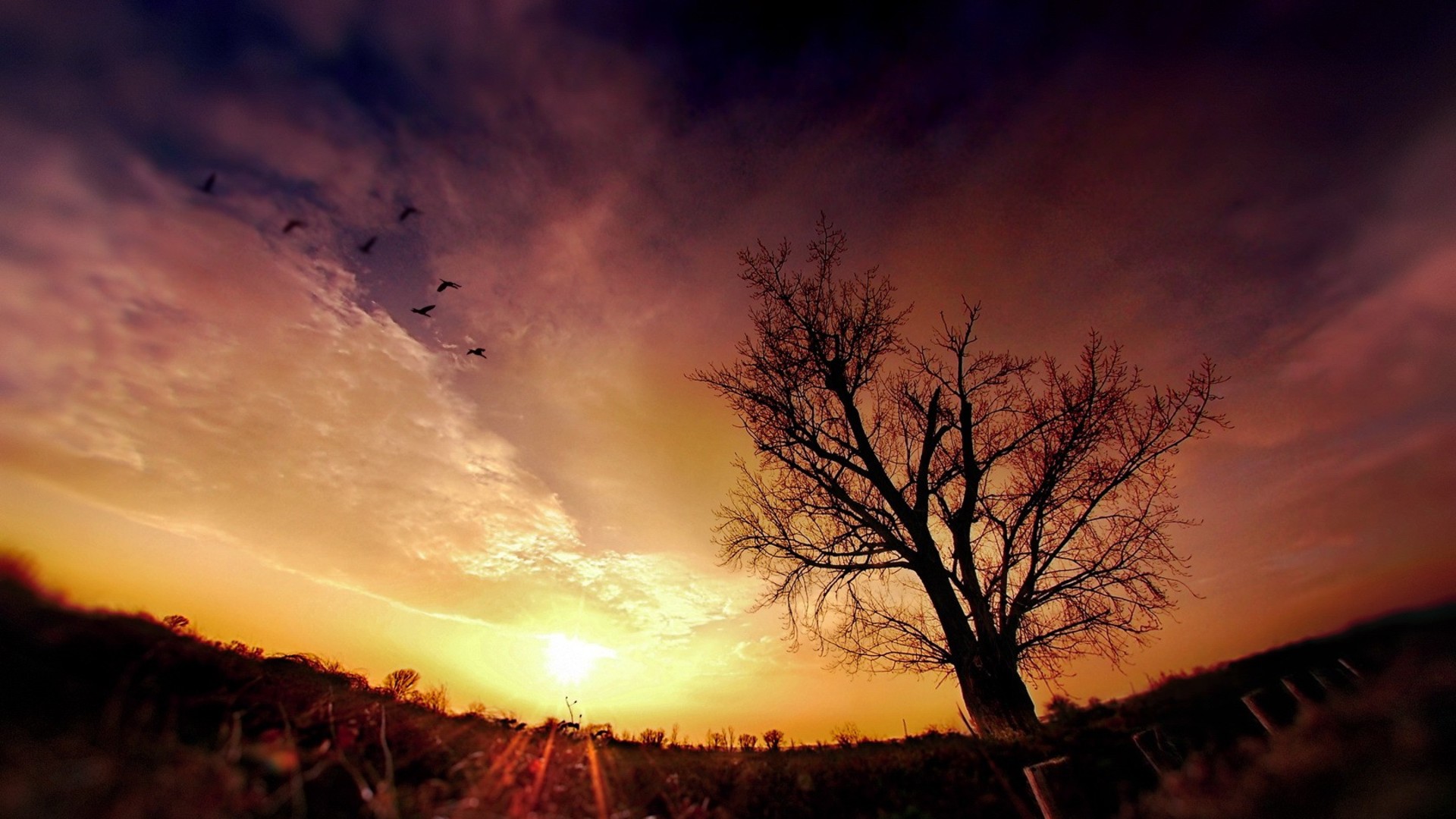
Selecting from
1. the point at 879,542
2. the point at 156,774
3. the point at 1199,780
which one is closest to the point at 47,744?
the point at 156,774

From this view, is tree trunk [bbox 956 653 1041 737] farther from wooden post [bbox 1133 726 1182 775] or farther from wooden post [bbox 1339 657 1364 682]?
wooden post [bbox 1339 657 1364 682]

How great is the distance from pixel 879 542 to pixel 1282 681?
16.6 feet

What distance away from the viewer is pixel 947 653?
830 cm

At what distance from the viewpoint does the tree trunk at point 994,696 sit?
729 centimetres

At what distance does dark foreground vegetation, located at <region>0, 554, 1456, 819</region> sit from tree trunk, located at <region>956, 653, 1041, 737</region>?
0.74 m

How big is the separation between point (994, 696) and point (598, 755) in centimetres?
632

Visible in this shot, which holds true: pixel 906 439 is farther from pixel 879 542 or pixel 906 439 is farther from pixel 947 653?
pixel 947 653

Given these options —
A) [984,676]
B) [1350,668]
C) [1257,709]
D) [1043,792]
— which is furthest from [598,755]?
[1350,668]

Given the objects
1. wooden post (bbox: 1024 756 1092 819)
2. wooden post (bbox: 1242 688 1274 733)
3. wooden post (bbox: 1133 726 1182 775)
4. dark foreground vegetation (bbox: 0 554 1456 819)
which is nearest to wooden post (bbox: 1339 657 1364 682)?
dark foreground vegetation (bbox: 0 554 1456 819)

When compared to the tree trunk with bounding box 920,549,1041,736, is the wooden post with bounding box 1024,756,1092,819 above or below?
below

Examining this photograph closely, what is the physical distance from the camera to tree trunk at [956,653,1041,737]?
7285 millimetres

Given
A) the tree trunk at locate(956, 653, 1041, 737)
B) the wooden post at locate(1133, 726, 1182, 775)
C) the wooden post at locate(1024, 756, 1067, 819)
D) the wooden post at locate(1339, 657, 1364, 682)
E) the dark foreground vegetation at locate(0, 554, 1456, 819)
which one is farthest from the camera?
the tree trunk at locate(956, 653, 1041, 737)

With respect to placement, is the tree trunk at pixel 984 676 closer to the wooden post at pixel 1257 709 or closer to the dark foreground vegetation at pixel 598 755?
the dark foreground vegetation at pixel 598 755

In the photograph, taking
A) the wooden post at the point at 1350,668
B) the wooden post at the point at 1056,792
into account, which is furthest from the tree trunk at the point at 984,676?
the wooden post at the point at 1350,668
